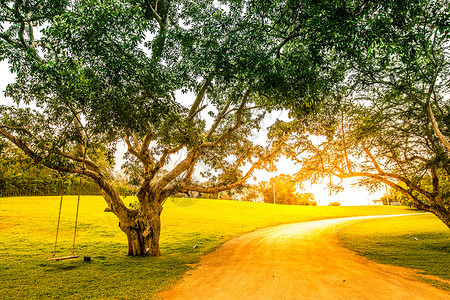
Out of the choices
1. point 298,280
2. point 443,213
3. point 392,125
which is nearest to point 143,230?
point 298,280

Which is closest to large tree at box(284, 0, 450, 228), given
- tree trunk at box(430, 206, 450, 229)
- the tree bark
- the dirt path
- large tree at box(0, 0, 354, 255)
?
tree trunk at box(430, 206, 450, 229)

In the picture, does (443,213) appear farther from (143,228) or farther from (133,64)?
(133,64)

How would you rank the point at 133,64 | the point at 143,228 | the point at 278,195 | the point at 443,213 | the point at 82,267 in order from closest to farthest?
1. the point at 133,64
2. the point at 82,267
3. the point at 143,228
4. the point at 443,213
5. the point at 278,195

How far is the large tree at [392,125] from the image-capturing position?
10.2 meters

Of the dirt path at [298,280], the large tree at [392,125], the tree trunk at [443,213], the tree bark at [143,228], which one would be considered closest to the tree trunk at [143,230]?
the tree bark at [143,228]

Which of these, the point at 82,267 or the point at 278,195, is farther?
the point at 278,195

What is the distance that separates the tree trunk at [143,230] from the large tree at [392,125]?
867 cm

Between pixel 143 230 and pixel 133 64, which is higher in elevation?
pixel 133 64

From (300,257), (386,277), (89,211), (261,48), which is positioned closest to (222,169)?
(300,257)

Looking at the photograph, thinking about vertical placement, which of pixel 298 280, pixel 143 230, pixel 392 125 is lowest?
pixel 298 280

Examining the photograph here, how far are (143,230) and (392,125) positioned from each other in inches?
530

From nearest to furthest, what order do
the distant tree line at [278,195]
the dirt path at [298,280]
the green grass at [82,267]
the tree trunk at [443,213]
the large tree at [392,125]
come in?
the dirt path at [298,280] < the green grass at [82,267] < the large tree at [392,125] < the tree trunk at [443,213] < the distant tree line at [278,195]

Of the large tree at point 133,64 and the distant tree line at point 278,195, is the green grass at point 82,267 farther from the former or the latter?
the distant tree line at point 278,195

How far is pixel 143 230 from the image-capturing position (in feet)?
37.3
